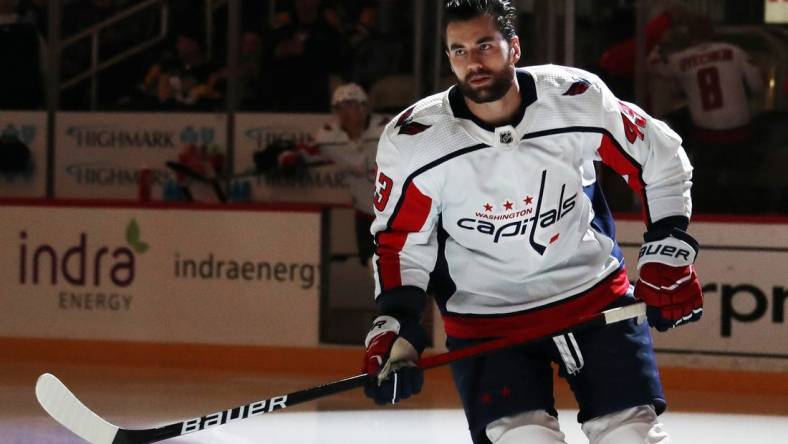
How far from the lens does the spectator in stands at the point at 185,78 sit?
321 inches

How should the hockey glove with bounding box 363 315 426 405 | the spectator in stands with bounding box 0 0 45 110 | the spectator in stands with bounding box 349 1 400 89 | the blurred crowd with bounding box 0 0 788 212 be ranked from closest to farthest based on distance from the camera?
the hockey glove with bounding box 363 315 426 405
the blurred crowd with bounding box 0 0 788 212
the spectator in stands with bounding box 349 1 400 89
the spectator in stands with bounding box 0 0 45 110

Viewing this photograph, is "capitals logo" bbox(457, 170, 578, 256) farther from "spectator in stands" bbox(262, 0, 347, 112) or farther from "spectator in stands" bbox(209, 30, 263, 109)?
"spectator in stands" bbox(209, 30, 263, 109)

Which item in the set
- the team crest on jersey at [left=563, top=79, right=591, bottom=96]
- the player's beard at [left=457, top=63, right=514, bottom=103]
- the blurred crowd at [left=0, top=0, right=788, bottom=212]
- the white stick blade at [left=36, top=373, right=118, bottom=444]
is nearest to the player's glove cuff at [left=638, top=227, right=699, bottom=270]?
the team crest on jersey at [left=563, top=79, right=591, bottom=96]

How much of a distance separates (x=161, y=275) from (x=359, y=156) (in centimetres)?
114

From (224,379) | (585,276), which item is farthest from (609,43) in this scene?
(585,276)

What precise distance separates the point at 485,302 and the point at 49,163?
18.6 ft

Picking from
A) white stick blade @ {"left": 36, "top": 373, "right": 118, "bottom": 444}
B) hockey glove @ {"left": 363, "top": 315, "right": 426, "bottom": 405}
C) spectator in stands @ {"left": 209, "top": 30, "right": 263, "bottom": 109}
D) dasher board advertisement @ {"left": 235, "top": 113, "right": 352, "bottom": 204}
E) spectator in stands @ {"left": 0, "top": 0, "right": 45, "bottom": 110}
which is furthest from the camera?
spectator in stands @ {"left": 0, "top": 0, "right": 45, "bottom": 110}

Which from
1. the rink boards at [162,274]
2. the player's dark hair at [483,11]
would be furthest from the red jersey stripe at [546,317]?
the rink boards at [162,274]

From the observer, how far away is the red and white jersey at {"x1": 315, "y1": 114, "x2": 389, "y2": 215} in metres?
7.35

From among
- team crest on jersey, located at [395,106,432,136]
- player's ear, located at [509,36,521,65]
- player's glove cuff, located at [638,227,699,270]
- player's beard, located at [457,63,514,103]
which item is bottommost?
player's glove cuff, located at [638,227,699,270]

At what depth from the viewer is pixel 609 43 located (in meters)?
7.14

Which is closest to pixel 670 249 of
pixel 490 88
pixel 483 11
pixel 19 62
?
pixel 490 88

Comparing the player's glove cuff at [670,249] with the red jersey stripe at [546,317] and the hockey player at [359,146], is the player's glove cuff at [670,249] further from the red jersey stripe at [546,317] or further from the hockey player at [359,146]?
the hockey player at [359,146]

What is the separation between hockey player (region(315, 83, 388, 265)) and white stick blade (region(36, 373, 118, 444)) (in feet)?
12.6
